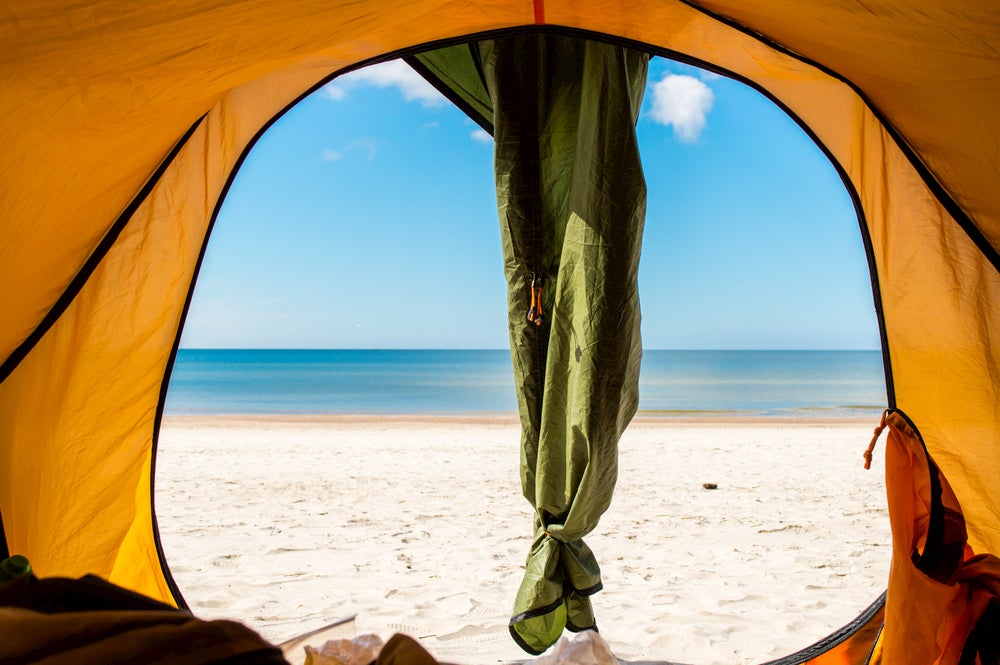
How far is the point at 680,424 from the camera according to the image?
9984mm

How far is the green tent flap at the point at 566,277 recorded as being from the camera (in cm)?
176

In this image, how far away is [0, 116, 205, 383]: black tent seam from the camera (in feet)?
4.83

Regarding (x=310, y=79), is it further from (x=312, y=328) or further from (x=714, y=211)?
(x=312, y=328)

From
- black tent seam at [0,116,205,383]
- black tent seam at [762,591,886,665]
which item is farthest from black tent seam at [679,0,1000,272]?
black tent seam at [0,116,205,383]

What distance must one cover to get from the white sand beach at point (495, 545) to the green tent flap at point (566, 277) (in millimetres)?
479

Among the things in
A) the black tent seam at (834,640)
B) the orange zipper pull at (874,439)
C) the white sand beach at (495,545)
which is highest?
the orange zipper pull at (874,439)

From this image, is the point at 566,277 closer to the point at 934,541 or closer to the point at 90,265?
the point at 934,541

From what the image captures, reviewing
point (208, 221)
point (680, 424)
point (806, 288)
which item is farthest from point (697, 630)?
point (806, 288)

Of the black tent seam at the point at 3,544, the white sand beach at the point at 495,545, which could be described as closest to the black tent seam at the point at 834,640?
the white sand beach at the point at 495,545

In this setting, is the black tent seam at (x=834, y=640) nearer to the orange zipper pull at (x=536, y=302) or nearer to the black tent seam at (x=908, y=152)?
the black tent seam at (x=908, y=152)

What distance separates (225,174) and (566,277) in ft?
3.39

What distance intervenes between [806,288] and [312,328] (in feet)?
106

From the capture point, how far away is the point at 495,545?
11.2 ft

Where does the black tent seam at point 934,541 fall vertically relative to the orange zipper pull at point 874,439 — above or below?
below
